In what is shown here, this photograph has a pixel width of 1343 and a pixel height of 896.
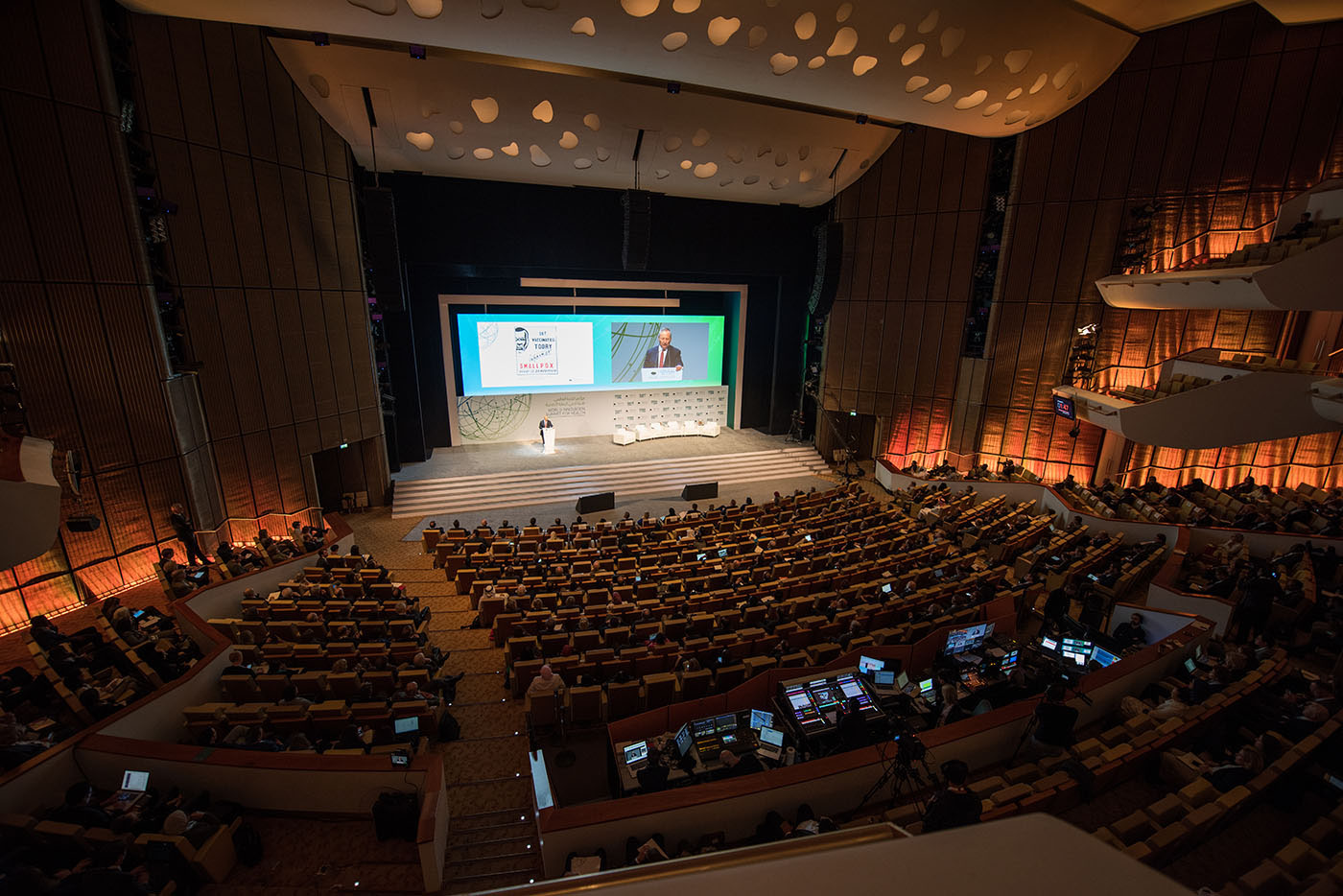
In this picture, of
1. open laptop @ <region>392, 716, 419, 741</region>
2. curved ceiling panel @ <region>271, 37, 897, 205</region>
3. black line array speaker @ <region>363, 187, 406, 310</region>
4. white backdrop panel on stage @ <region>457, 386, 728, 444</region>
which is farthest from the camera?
white backdrop panel on stage @ <region>457, 386, 728, 444</region>

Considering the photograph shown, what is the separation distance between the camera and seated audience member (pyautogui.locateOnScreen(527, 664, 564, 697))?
6969 mm

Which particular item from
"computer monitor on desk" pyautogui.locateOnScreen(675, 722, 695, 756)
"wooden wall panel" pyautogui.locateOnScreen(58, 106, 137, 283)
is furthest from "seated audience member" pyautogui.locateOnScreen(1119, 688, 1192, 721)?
"wooden wall panel" pyautogui.locateOnScreen(58, 106, 137, 283)

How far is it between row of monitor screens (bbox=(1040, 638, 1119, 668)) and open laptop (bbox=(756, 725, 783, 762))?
13.8 ft

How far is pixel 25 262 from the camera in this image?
27.9ft

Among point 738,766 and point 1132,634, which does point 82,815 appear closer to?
point 738,766

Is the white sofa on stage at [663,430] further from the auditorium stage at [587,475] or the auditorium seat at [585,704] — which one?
the auditorium seat at [585,704]

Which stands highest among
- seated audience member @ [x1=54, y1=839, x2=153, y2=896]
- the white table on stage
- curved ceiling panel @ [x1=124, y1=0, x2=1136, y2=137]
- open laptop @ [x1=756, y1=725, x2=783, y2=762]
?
curved ceiling panel @ [x1=124, y1=0, x2=1136, y2=137]

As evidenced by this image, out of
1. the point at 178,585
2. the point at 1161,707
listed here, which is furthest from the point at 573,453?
the point at 1161,707

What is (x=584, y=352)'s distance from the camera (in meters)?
19.3

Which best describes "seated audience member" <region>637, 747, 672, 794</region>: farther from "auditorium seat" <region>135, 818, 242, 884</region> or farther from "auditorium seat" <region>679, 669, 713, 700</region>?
"auditorium seat" <region>135, 818, 242, 884</region>

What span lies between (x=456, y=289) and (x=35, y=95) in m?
9.59

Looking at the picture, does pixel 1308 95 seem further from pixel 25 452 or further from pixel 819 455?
pixel 25 452

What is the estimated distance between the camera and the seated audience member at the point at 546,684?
6.97m

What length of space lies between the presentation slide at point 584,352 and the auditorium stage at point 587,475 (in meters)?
2.17
